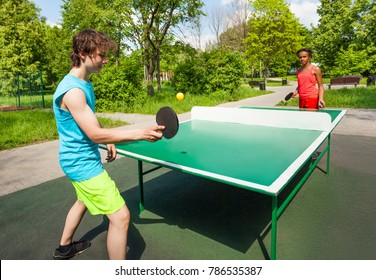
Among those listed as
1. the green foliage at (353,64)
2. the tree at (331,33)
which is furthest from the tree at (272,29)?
the tree at (331,33)

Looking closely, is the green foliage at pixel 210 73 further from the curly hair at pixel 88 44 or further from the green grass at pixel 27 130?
the curly hair at pixel 88 44

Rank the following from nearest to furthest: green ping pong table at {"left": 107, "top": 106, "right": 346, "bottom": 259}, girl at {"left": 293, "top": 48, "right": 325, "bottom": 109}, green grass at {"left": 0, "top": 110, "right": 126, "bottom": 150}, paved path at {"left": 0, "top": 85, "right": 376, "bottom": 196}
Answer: green ping pong table at {"left": 107, "top": 106, "right": 346, "bottom": 259} → paved path at {"left": 0, "top": 85, "right": 376, "bottom": 196} → girl at {"left": 293, "top": 48, "right": 325, "bottom": 109} → green grass at {"left": 0, "top": 110, "right": 126, "bottom": 150}

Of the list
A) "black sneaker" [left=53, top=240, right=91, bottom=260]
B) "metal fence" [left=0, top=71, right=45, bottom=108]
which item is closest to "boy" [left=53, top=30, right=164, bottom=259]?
"black sneaker" [left=53, top=240, right=91, bottom=260]

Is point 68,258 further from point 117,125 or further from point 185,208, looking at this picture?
point 117,125

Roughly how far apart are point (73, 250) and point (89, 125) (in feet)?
4.93

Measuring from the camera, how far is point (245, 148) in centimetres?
316

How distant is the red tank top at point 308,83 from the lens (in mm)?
5441

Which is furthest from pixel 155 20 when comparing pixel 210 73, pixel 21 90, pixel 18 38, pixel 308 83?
pixel 18 38

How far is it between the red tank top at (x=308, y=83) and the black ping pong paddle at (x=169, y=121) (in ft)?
13.8

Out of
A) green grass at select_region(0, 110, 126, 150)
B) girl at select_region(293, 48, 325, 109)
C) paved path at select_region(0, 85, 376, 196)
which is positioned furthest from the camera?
green grass at select_region(0, 110, 126, 150)

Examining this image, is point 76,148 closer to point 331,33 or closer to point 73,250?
point 73,250

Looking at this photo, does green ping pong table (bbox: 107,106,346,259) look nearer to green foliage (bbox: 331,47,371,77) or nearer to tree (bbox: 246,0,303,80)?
green foliage (bbox: 331,47,371,77)

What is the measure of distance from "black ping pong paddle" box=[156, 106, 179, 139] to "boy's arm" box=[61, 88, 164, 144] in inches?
8.9

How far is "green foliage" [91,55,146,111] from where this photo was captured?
12133 mm
